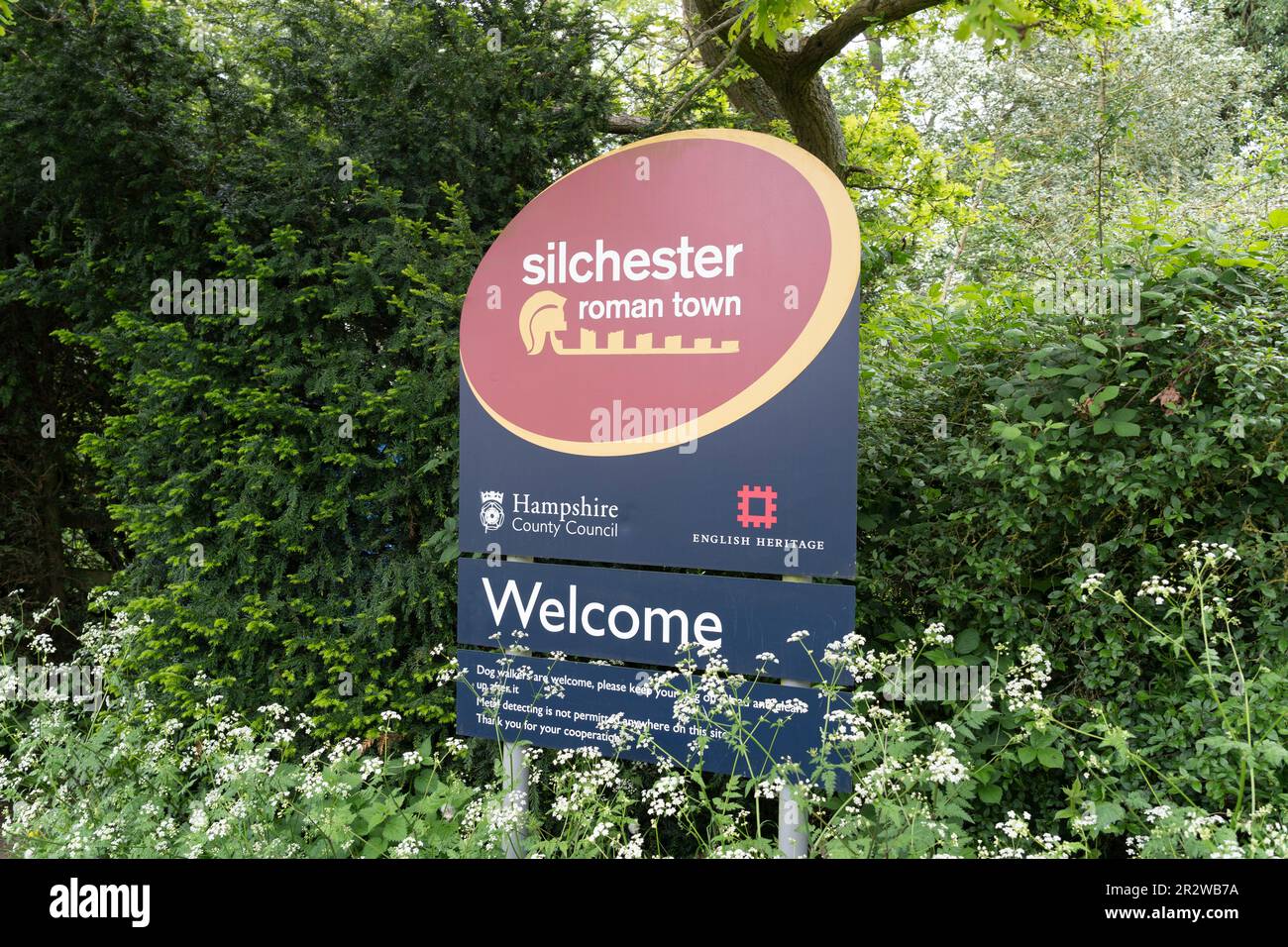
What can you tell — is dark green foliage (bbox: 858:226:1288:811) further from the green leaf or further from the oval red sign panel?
the oval red sign panel

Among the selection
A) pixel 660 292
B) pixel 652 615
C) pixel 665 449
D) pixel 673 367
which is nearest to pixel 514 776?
pixel 652 615

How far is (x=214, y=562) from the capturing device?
13.7ft

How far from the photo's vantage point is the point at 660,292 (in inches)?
121

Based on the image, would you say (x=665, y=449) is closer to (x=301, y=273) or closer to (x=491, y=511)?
(x=491, y=511)

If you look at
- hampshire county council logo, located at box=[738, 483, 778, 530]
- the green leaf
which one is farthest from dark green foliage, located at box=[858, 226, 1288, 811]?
hampshire county council logo, located at box=[738, 483, 778, 530]

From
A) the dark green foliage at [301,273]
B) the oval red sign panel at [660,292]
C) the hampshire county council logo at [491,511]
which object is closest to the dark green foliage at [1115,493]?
the oval red sign panel at [660,292]

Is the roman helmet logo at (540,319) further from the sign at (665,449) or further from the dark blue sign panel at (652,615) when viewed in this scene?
the dark blue sign panel at (652,615)

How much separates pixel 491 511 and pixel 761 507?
3.60 feet

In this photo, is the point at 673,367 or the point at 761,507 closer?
the point at 761,507

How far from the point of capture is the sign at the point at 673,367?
9.31ft

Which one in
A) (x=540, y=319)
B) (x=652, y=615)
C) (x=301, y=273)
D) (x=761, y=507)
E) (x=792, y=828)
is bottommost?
(x=792, y=828)

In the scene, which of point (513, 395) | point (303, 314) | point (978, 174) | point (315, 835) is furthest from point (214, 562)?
point (978, 174)

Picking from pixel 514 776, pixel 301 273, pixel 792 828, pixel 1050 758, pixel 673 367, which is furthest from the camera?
pixel 301 273
